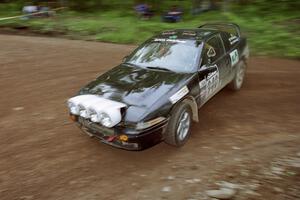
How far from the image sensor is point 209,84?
5867 millimetres

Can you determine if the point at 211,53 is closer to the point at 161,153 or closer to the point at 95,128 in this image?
the point at 161,153

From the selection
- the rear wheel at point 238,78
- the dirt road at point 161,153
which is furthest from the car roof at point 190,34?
the dirt road at point 161,153

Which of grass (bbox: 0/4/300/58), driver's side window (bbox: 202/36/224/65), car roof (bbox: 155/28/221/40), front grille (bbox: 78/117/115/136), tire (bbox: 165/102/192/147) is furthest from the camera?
grass (bbox: 0/4/300/58)

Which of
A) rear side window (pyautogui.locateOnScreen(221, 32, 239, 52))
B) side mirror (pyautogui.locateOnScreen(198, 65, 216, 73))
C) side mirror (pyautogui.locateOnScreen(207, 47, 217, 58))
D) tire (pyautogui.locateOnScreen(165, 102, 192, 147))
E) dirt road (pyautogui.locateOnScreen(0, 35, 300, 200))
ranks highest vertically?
rear side window (pyautogui.locateOnScreen(221, 32, 239, 52))

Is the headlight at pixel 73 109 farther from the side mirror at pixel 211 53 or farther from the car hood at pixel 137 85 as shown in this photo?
the side mirror at pixel 211 53

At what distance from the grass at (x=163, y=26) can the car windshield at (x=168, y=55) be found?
18.1 feet

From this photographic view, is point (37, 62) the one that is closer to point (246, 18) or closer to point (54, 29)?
point (54, 29)

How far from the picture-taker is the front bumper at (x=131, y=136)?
4.58 meters

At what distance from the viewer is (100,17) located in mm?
17094

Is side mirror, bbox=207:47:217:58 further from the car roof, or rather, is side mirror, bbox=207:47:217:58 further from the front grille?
the front grille

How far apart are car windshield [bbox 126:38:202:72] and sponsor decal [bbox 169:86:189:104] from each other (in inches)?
20.5

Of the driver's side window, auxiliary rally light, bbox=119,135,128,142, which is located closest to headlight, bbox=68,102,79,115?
auxiliary rally light, bbox=119,135,128,142

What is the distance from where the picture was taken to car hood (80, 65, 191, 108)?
16.0ft

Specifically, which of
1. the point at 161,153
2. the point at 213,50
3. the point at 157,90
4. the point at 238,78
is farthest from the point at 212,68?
the point at 161,153
